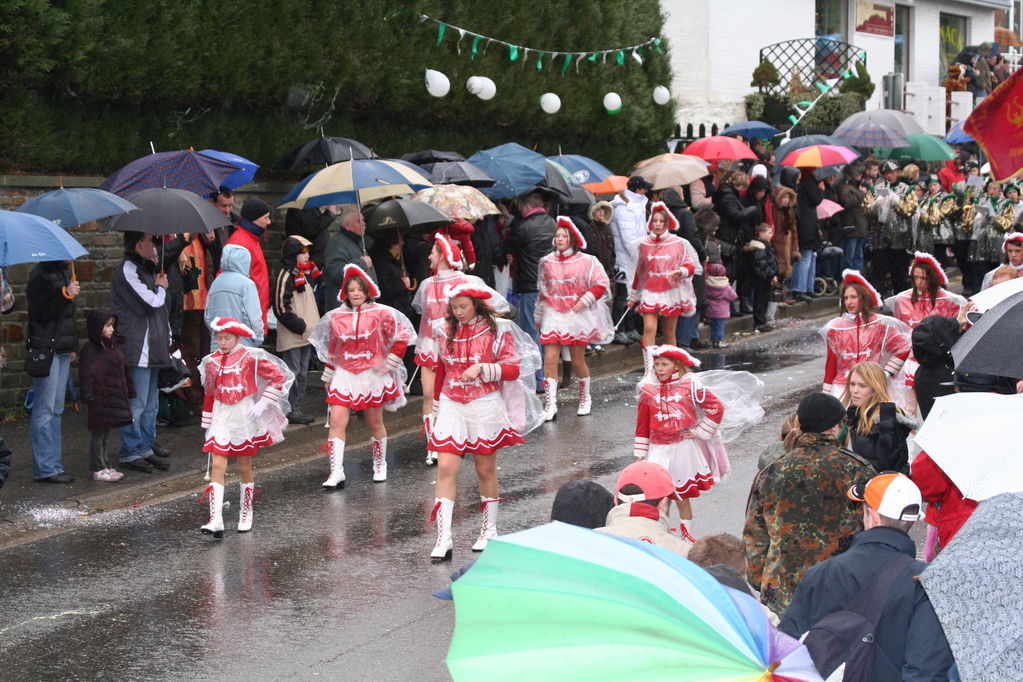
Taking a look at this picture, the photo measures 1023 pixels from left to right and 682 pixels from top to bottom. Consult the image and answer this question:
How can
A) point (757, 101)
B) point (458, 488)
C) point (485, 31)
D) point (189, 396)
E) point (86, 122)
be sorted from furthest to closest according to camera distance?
1. point (757, 101)
2. point (485, 31)
3. point (86, 122)
4. point (189, 396)
5. point (458, 488)

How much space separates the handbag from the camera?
1120 centimetres

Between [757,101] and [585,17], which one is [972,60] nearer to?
[757,101]

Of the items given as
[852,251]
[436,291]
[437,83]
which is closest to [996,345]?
[436,291]

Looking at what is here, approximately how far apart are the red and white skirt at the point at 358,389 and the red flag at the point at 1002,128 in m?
4.97

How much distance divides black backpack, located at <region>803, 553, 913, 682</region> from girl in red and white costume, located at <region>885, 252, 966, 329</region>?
7127 mm

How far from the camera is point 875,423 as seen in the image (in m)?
8.35

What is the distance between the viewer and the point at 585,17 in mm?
22047

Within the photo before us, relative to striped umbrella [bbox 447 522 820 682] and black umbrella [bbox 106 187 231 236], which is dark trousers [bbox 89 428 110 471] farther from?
striped umbrella [bbox 447 522 820 682]

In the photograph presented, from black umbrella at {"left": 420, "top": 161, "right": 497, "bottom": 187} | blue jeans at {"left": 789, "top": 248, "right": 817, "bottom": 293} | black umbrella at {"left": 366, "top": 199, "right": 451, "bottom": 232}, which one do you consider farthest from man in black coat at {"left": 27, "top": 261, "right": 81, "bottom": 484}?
blue jeans at {"left": 789, "top": 248, "right": 817, "bottom": 293}

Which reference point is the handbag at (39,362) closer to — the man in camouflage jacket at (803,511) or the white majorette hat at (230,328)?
the white majorette hat at (230,328)

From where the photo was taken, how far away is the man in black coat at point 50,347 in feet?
37.0

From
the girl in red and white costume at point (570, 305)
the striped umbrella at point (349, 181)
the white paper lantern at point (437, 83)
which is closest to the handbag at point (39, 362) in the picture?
the striped umbrella at point (349, 181)

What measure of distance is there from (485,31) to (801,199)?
5.04m

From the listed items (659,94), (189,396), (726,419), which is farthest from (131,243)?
(659,94)
